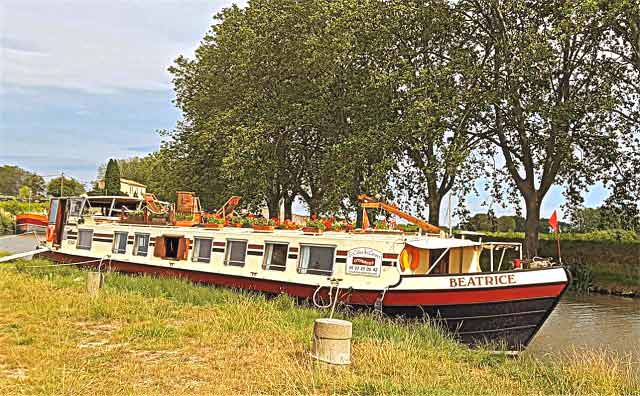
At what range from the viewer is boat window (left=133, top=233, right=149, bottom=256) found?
64.7ft

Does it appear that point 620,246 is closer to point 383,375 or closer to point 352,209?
point 352,209

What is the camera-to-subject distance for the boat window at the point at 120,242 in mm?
20391

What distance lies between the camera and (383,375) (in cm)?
850

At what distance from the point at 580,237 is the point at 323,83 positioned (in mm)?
13844

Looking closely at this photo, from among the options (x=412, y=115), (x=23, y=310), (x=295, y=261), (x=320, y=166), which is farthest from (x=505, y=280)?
(x=320, y=166)

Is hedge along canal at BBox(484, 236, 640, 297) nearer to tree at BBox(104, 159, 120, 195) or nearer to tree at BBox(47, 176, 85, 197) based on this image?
tree at BBox(104, 159, 120, 195)

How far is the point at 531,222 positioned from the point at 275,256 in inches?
557

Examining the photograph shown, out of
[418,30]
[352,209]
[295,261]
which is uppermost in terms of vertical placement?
[418,30]

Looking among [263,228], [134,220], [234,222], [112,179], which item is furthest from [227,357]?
[112,179]

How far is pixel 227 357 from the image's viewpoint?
930 cm

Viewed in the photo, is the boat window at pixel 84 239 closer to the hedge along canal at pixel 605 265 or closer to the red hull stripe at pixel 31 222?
the hedge along canal at pixel 605 265

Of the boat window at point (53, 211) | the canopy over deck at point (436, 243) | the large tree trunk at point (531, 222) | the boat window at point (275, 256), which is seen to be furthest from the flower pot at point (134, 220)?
the large tree trunk at point (531, 222)

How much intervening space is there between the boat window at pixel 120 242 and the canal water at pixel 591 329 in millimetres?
12289

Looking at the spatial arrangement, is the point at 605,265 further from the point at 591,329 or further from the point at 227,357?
the point at 227,357
